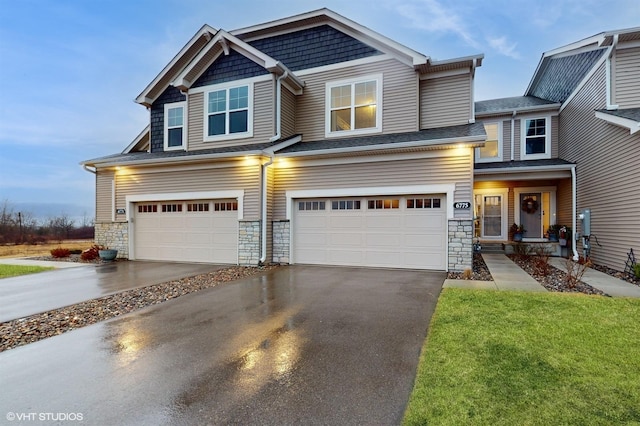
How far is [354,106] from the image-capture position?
37.0 feet

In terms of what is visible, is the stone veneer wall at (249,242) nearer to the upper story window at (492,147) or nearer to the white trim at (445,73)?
the white trim at (445,73)

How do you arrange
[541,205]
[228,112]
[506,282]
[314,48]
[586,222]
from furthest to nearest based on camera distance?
[541,205]
[314,48]
[228,112]
[586,222]
[506,282]

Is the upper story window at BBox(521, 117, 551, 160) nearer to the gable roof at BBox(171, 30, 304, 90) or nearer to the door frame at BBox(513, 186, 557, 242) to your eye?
the door frame at BBox(513, 186, 557, 242)

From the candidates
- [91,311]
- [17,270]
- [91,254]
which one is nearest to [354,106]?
[91,311]

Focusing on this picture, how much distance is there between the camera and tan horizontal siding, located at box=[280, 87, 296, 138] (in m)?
11.4

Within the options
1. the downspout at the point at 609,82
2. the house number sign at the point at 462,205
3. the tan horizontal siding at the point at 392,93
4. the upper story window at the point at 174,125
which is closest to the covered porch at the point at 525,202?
the downspout at the point at 609,82

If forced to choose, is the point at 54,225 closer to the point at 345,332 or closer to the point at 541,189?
the point at 345,332

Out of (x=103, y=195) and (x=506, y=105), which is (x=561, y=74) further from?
(x=103, y=195)

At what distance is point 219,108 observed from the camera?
1178cm

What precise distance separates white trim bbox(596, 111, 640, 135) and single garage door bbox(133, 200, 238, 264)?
1091cm

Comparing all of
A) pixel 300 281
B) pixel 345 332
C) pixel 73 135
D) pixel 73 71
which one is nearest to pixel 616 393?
pixel 345 332

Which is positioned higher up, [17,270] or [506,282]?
[506,282]

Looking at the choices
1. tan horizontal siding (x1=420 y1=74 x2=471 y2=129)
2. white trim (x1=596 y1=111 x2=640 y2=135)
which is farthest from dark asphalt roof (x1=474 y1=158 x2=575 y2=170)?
tan horizontal siding (x1=420 y1=74 x2=471 y2=129)

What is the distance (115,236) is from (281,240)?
6.78 meters
